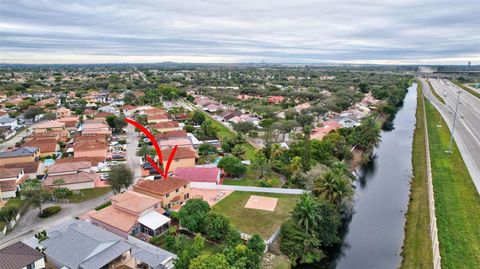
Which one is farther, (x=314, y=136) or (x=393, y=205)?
(x=314, y=136)

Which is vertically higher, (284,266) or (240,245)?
(240,245)

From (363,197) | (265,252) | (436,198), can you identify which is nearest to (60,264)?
(265,252)

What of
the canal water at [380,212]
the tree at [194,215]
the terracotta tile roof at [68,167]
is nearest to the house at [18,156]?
the terracotta tile roof at [68,167]

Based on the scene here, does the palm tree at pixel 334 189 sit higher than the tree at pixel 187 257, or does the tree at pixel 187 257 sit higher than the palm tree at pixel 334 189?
the palm tree at pixel 334 189

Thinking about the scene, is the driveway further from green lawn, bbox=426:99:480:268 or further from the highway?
the highway

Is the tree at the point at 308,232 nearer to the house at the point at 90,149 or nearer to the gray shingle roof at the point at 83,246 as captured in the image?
the gray shingle roof at the point at 83,246

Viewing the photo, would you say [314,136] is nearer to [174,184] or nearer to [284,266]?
[174,184]

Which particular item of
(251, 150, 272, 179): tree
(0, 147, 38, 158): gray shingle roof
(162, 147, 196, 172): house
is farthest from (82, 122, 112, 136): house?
(251, 150, 272, 179): tree
